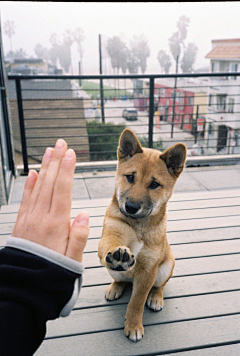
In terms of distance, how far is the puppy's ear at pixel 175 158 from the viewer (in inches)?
55.8

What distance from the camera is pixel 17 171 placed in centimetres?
405

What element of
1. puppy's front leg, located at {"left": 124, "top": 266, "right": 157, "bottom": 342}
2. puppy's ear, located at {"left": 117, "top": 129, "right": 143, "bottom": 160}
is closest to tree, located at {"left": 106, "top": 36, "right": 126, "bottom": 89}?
puppy's ear, located at {"left": 117, "top": 129, "right": 143, "bottom": 160}

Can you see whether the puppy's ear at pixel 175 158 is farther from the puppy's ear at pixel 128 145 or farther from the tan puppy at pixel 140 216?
the puppy's ear at pixel 128 145

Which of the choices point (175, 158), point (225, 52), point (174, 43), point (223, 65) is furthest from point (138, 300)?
point (174, 43)

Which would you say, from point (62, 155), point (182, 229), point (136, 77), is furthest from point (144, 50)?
point (62, 155)

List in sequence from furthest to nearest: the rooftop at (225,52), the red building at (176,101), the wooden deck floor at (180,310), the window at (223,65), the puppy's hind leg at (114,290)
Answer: the window at (223,65) < the rooftop at (225,52) < the red building at (176,101) < the puppy's hind leg at (114,290) < the wooden deck floor at (180,310)

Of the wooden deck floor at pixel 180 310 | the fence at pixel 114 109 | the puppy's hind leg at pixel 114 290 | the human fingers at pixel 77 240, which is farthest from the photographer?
the fence at pixel 114 109

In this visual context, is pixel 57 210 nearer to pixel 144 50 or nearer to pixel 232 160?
pixel 232 160

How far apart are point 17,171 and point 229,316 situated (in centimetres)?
323

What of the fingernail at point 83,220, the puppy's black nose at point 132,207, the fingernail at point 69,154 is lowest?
the puppy's black nose at point 132,207

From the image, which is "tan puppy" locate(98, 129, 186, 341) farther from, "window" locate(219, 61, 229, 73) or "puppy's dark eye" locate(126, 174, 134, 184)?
"window" locate(219, 61, 229, 73)

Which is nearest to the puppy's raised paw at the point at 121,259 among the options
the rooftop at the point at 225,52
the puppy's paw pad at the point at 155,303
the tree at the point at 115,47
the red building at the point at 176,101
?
the puppy's paw pad at the point at 155,303

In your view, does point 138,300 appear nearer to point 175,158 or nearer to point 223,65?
point 175,158

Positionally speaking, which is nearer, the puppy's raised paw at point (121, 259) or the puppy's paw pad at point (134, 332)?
the puppy's raised paw at point (121, 259)
